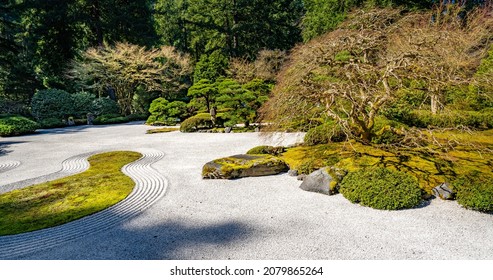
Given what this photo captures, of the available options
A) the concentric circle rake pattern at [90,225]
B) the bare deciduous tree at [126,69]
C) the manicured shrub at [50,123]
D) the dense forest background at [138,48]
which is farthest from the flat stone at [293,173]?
the manicured shrub at [50,123]

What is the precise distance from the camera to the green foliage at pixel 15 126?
59.6ft

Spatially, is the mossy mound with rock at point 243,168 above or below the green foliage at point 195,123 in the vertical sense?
below

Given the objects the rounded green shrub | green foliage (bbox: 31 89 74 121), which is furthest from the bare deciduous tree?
the rounded green shrub

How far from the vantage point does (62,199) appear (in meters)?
7.18

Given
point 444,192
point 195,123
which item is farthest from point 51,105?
point 444,192

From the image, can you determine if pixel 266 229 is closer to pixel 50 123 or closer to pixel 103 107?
pixel 50 123

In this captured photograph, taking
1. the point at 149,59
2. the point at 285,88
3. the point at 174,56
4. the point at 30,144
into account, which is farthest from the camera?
the point at 174,56

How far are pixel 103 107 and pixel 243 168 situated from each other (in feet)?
80.0

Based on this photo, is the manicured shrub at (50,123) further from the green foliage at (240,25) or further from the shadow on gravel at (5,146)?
the green foliage at (240,25)

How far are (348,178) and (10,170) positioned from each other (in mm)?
12594

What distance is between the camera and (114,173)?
30.7 ft

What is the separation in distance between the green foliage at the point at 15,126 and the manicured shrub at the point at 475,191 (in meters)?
24.4

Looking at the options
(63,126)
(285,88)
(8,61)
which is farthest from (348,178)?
(8,61)
